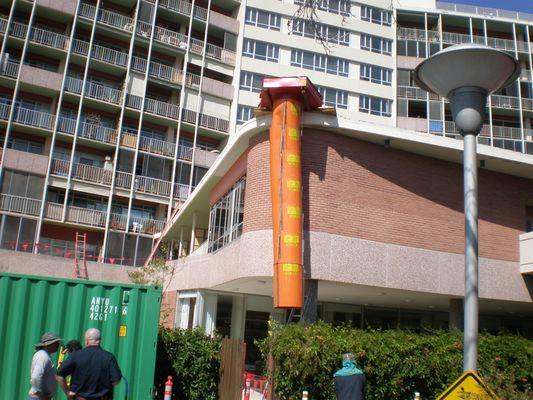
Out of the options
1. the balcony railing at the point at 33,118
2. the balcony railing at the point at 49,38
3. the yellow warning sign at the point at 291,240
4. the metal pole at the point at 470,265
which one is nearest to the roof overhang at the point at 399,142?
the yellow warning sign at the point at 291,240

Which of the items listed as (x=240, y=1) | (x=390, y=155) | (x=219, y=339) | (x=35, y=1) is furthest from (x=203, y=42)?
A: (x=219, y=339)

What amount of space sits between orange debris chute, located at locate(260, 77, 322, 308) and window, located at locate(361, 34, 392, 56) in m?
37.3

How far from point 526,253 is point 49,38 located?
36.9 m

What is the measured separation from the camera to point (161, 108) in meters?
43.9

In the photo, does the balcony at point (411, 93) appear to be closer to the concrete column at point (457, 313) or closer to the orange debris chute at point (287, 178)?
the concrete column at point (457, 313)

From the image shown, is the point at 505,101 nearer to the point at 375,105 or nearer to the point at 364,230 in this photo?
the point at 375,105

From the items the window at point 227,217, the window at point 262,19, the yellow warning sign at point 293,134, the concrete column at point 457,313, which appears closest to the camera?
the yellow warning sign at point 293,134

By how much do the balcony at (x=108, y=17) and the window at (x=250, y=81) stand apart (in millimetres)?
9951

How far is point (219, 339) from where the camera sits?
12539 millimetres

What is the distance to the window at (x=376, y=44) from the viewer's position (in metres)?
49.6

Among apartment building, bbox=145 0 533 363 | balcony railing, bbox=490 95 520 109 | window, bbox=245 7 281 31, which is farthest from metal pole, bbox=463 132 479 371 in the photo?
balcony railing, bbox=490 95 520 109

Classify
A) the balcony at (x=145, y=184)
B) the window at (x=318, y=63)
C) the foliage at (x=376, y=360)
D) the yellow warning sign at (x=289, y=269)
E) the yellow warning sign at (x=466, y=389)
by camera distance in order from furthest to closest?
the window at (x=318, y=63)
the balcony at (x=145, y=184)
the yellow warning sign at (x=289, y=269)
the foliage at (x=376, y=360)
the yellow warning sign at (x=466, y=389)

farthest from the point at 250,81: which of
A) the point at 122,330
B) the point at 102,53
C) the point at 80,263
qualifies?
the point at 122,330

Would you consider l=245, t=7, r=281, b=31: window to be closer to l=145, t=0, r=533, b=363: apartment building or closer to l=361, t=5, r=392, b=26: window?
l=361, t=5, r=392, b=26: window
